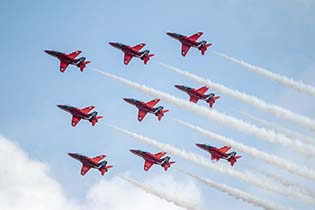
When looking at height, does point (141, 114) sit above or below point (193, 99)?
below

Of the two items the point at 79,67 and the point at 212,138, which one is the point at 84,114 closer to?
the point at 79,67

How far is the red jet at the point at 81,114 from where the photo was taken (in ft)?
362

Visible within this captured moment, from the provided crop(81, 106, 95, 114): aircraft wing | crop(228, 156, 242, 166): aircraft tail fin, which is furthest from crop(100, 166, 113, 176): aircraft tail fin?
crop(228, 156, 242, 166): aircraft tail fin

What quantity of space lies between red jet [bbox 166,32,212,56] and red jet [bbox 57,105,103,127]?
60.2 feet

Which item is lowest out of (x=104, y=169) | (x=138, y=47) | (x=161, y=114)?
(x=104, y=169)

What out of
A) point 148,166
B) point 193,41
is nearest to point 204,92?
point 193,41

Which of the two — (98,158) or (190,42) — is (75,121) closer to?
(98,158)

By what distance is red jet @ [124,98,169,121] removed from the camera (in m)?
111

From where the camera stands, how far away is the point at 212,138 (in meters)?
102

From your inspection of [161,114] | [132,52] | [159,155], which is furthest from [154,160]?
[132,52]

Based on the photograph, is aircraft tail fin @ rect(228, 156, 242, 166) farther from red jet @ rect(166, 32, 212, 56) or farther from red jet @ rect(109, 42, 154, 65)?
red jet @ rect(109, 42, 154, 65)

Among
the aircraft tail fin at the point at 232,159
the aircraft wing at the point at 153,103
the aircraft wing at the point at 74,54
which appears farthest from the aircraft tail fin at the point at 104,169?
the aircraft tail fin at the point at 232,159

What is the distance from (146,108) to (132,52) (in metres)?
9.70

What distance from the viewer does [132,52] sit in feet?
370
